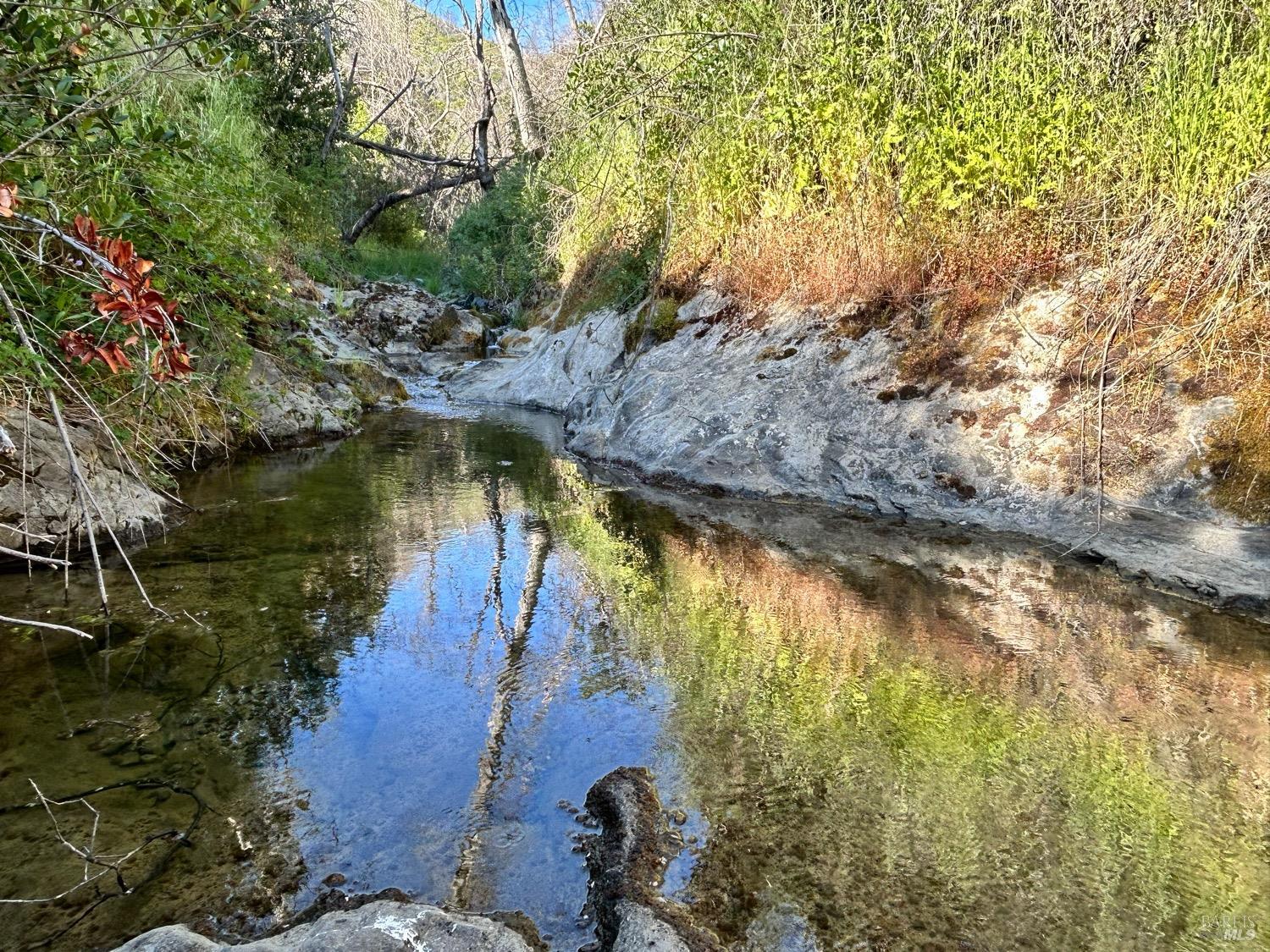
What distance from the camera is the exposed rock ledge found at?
415cm

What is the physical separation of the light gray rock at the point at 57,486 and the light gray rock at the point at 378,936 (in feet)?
9.19

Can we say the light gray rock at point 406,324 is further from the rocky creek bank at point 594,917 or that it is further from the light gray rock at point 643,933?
the light gray rock at point 643,933

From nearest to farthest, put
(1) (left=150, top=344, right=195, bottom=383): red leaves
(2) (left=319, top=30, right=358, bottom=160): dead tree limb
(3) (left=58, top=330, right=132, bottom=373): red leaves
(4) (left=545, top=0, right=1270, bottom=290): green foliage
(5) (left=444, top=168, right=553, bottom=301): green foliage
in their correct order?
(3) (left=58, top=330, right=132, bottom=373): red leaves
(1) (left=150, top=344, right=195, bottom=383): red leaves
(4) (left=545, top=0, right=1270, bottom=290): green foliage
(5) (left=444, top=168, right=553, bottom=301): green foliage
(2) (left=319, top=30, right=358, bottom=160): dead tree limb

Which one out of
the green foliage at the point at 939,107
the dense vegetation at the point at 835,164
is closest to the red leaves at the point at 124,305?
the dense vegetation at the point at 835,164

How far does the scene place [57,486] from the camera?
4.32 metres

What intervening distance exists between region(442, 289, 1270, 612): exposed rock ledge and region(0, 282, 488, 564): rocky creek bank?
9.04ft

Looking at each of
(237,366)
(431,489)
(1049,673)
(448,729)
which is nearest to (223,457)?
(237,366)

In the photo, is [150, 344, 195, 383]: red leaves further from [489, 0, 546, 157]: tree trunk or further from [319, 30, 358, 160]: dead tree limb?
Answer: [319, 30, 358, 160]: dead tree limb

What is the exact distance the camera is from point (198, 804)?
2.37 m

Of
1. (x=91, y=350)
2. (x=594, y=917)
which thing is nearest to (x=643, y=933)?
(x=594, y=917)

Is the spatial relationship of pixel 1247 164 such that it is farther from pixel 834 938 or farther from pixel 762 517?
pixel 834 938

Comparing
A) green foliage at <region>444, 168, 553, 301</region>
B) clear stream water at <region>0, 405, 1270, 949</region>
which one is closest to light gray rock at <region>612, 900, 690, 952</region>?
clear stream water at <region>0, 405, 1270, 949</region>

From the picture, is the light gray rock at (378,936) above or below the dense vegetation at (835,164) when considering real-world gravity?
below

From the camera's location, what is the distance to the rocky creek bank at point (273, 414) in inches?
161
